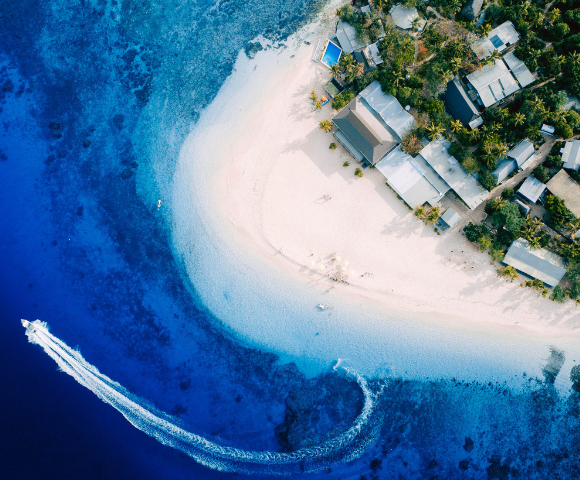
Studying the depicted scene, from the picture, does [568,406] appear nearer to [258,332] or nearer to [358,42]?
[258,332]

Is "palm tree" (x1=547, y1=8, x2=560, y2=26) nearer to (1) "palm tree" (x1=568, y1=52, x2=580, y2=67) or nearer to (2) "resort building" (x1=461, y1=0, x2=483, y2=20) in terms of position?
(1) "palm tree" (x1=568, y1=52, x2=580, y2=67)

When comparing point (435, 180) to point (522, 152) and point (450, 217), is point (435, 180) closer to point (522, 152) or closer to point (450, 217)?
point (450, 217)

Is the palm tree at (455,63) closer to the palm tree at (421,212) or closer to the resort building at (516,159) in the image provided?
the resort building at (516,159)

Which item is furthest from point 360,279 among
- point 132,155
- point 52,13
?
point 52,13

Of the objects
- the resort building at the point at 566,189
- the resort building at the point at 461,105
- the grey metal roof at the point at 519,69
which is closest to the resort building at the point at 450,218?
the resort building at the point at 461,105

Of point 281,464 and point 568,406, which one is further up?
point 281,464

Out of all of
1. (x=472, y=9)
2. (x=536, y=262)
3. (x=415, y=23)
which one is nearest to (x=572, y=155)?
(x=536, y=262)
